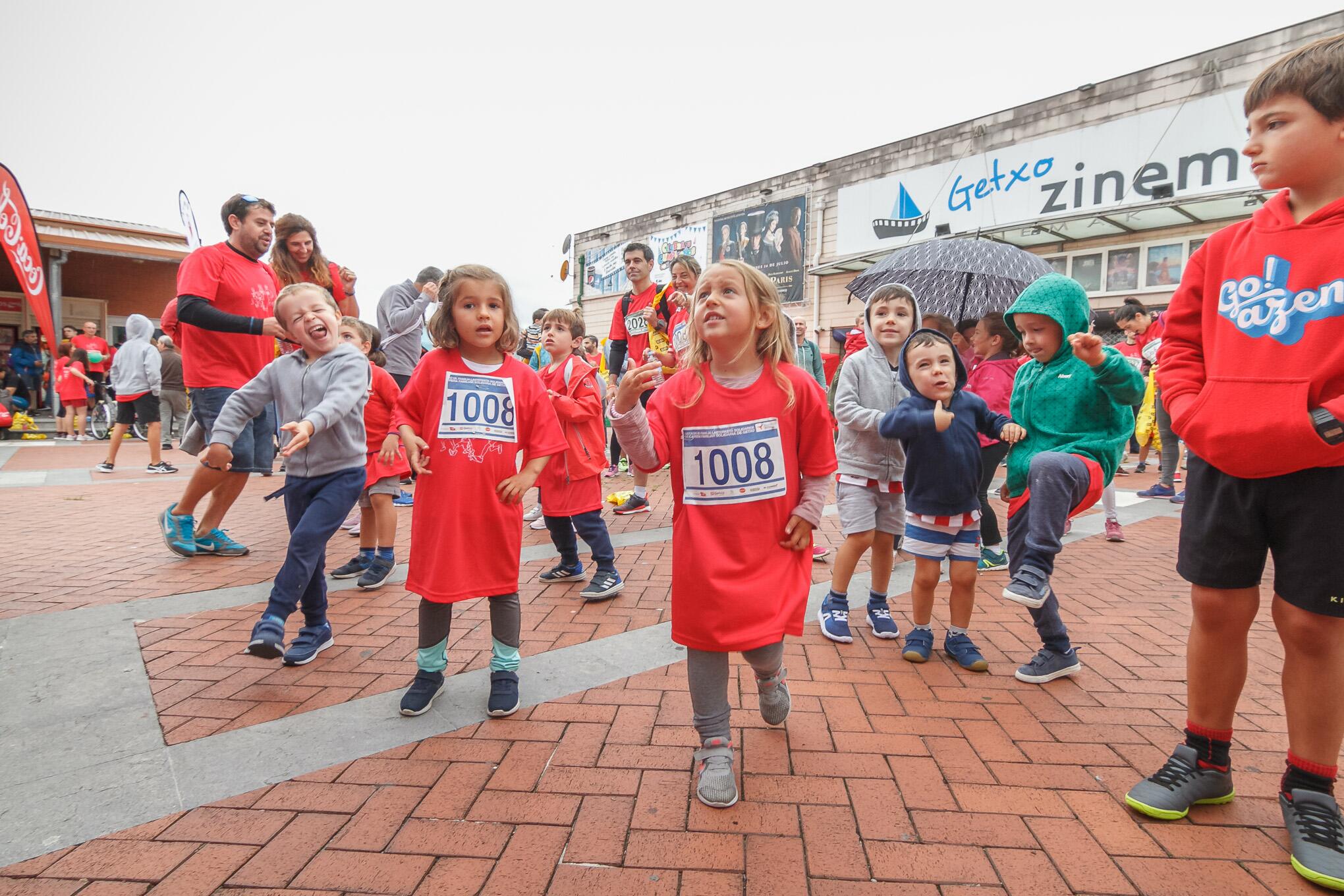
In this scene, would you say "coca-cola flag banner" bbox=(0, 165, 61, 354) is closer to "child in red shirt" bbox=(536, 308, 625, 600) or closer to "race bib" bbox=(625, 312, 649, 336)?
Result: "race bib" bbox=(625, 312, 649, 336)

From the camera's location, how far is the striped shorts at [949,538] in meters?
2.97

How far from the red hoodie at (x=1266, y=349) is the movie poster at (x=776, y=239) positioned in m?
16.2

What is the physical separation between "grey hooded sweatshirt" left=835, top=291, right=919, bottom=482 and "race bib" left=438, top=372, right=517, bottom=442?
1635 millimetres

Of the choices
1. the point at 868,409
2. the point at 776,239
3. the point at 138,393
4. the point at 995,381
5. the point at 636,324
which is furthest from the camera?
the point at 776,239

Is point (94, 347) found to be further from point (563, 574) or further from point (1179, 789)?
point (1179, 789)

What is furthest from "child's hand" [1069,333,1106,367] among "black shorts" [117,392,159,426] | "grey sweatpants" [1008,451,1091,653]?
"black shorts" [117,392,159,426]

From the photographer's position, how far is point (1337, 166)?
1.66 metres

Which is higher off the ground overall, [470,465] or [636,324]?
[636,324]

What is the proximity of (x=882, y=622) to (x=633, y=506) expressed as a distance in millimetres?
3519

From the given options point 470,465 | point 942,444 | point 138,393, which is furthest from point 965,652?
point 138,393

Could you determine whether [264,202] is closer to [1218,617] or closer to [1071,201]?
[1218,617]

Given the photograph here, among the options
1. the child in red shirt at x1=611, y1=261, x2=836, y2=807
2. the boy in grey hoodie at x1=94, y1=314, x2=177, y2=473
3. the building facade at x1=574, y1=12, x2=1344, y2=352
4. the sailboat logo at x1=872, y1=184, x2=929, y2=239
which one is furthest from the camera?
the sailboat logo at x1=872, y1=184, x2=929, y2=239

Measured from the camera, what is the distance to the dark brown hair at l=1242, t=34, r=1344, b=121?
162 cm

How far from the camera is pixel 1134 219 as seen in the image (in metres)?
11.9
